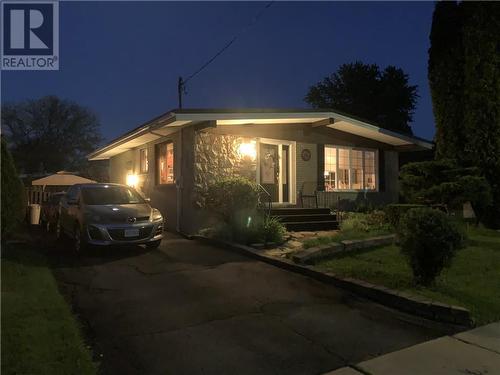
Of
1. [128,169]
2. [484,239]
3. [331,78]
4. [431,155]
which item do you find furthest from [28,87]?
[484,239]

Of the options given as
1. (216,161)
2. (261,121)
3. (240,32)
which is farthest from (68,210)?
(240,32)

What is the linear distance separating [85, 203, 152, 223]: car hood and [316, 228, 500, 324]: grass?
3.97 metres

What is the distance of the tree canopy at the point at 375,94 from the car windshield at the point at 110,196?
2701cm

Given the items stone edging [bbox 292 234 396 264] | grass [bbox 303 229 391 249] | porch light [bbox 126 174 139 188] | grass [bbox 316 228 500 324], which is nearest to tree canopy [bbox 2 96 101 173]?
porch light [bbox 126 174 139 188]

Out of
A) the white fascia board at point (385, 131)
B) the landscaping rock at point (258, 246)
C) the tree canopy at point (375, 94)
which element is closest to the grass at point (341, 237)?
the landscaping rock at point (258, 246)

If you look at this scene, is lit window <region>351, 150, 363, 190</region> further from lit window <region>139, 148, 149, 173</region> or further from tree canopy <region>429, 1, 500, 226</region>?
lit window <region>139, 148, 149, 173</region>

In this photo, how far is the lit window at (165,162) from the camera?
13328mm

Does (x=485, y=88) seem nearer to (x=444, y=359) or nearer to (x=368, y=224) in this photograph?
(x=368, y=224)

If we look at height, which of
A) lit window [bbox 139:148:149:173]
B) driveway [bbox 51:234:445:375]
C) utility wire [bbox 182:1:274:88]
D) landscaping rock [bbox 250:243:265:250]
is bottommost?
driveway [bbox 51:234:445:375]

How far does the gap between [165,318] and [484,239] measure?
825 cm

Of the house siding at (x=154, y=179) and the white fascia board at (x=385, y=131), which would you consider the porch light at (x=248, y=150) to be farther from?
the white fascia board at (x=385, y=131)

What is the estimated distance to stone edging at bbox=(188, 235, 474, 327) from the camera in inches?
190

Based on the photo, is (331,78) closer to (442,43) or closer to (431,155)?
(431,155)

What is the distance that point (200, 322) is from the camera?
4.75 meters
